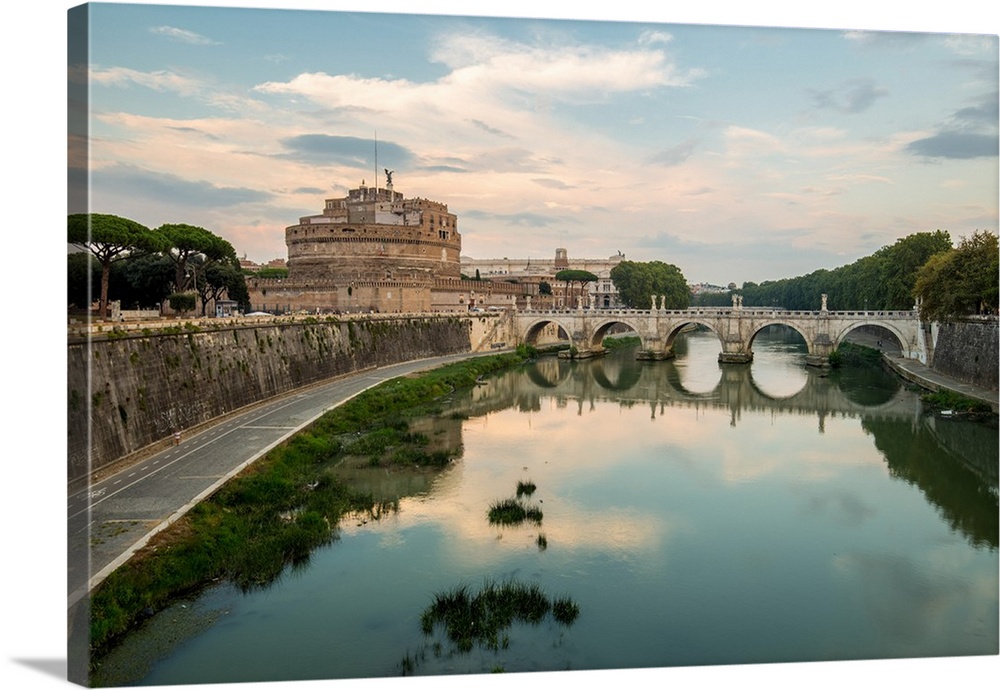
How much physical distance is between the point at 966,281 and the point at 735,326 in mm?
12182

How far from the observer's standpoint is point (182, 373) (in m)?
13.9

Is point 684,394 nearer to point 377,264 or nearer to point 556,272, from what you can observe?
point 377,264

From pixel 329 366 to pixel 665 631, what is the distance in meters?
16.4

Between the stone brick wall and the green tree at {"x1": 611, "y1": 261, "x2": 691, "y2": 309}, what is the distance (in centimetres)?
2297

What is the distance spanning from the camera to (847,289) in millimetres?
41312

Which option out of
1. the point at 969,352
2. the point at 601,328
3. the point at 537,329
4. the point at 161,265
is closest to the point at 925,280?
the point at 969,352

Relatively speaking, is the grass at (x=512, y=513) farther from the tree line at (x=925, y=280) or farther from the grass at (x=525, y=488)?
the tree line at (x=925, y=280)

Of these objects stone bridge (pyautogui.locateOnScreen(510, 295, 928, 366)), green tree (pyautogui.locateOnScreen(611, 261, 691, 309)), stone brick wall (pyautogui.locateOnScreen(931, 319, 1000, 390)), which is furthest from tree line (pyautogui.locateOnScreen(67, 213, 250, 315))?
green tree (pyautogui.locateOnScreen(611, 261, 691, 309))

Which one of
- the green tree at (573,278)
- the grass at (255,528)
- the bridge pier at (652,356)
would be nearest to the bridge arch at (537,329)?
the bridge pier at (652,356)

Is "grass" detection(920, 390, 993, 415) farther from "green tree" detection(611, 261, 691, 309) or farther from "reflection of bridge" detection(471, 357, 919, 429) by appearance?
"green tree" detection(611, 261, 691, 309)

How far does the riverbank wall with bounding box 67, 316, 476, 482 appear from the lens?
6.95m

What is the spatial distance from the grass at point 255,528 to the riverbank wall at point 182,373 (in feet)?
4.67

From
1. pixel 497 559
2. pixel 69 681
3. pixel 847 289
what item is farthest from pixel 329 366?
pixel 847 289

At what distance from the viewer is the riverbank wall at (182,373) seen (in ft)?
22.8
